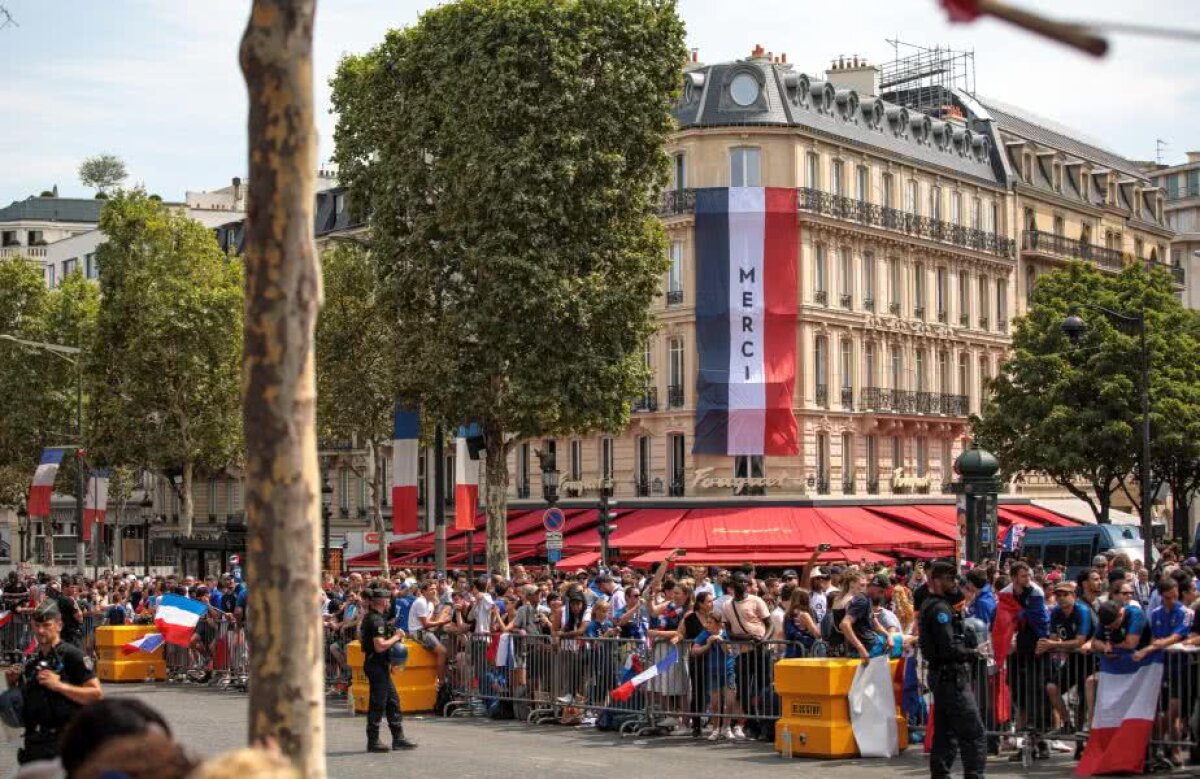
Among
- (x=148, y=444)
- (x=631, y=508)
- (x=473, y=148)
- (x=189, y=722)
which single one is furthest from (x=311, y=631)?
(x=148, y=444)

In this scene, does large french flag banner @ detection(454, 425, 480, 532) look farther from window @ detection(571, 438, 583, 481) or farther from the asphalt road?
the asphalt road

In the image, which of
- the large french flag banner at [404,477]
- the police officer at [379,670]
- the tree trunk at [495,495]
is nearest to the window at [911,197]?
the tree trunk at [495,495]

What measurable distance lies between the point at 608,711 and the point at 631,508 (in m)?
32.4

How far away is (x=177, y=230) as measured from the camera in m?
62.0

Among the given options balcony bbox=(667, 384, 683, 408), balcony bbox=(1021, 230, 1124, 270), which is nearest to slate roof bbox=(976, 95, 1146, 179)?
balcony bbox=(1021, 230, 1124, 270)

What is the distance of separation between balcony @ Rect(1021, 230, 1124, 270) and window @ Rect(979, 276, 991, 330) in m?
2.83

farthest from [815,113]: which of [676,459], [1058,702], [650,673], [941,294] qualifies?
[1058,702]

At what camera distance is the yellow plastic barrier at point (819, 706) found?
1770 centimetres

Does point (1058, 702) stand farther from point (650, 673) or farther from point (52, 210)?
point (52, 210)

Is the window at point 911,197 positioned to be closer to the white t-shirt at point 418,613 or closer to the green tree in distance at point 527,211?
the green tree in distance at point 527,211

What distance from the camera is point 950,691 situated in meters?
13.7

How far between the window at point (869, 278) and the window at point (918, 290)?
2507 mm

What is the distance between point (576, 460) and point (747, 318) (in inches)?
311

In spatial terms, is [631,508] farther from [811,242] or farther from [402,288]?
[402,288]
